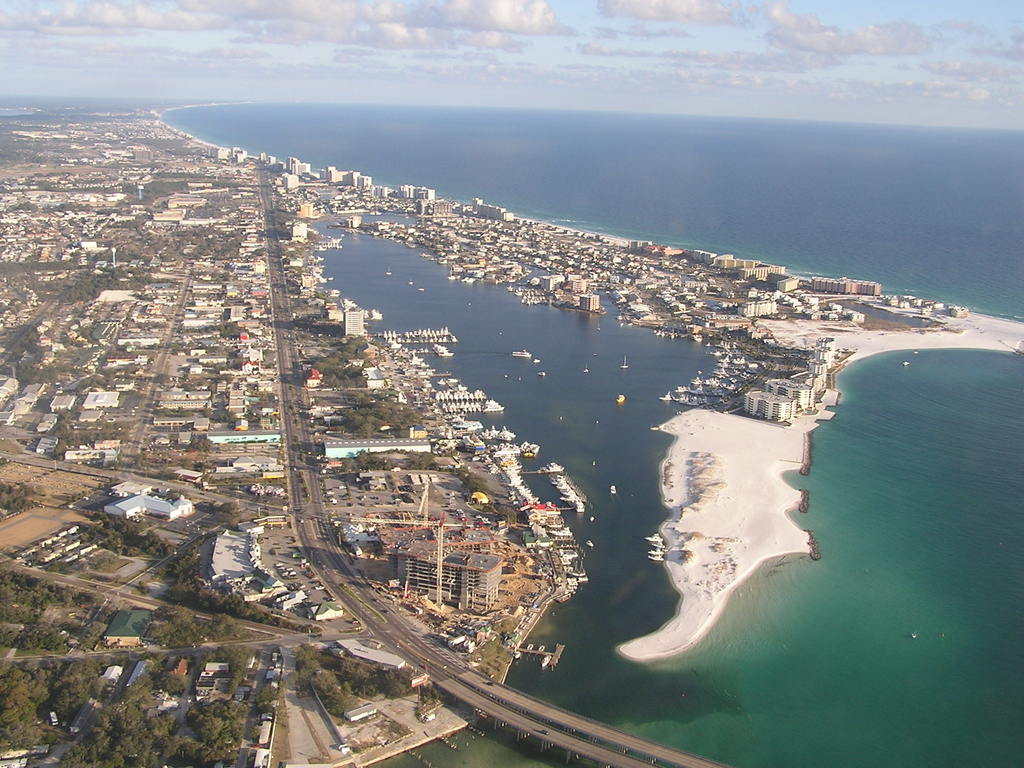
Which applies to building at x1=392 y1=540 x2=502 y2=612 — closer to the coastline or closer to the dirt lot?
the coastline

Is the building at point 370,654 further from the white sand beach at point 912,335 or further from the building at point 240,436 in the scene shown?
the white sand beach at point 912,335

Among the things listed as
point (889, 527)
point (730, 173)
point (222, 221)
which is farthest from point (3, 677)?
point (730, 173)

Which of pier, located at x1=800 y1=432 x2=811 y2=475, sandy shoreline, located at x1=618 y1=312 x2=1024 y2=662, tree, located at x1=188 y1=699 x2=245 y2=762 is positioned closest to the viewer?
tree, located at x1=188 y1=699 x2=245 y2=762

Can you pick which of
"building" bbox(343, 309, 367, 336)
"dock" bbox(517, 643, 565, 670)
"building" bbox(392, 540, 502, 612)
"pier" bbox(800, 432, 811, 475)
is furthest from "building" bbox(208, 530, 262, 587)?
"building" bbox(343, 309, 367, 336)

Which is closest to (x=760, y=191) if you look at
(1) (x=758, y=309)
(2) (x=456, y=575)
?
(1) (x=758, y=309)

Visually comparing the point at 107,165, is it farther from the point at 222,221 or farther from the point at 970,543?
the point at 970,543

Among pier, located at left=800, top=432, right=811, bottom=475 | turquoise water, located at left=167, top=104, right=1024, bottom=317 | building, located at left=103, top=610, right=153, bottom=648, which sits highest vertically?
Result: turquoise water, located at left=167, top=104, right=1024, bottom=317

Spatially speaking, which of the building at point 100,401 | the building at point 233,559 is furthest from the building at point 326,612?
the building at point 100,401

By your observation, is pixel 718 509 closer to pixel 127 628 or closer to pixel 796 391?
pixel 796 391
